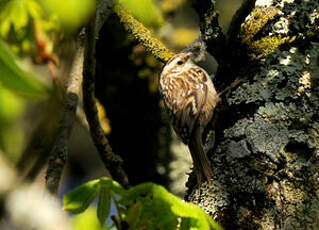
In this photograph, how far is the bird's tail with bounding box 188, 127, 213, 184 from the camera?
66.6 inches

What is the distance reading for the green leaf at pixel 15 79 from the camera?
46 cm

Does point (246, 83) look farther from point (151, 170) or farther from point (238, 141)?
point (151, 170)

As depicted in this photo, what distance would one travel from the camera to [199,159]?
6.33 ft

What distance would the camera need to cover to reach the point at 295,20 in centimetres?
184

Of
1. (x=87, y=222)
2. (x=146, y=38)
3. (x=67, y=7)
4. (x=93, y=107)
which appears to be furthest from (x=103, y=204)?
(x=146, y=38)

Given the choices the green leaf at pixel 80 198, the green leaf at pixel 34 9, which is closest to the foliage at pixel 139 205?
the green leaf at pixel 80 198

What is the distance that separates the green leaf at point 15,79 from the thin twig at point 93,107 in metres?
1.27

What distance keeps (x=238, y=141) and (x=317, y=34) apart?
21.3 inches

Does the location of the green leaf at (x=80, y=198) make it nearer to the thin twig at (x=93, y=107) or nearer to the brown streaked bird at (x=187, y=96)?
the thin twig at (x=93, y=107)

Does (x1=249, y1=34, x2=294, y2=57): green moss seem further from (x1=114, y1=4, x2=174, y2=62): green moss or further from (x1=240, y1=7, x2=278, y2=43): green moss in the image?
(x1=114, y1=4, x2=174, y2=62): green moss

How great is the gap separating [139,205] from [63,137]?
865 mm

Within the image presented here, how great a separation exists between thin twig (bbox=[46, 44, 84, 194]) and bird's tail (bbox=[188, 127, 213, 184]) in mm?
507

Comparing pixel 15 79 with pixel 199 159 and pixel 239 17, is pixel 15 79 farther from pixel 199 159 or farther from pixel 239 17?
pixel 199 159

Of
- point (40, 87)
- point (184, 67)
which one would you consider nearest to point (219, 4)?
point (184, 67)
